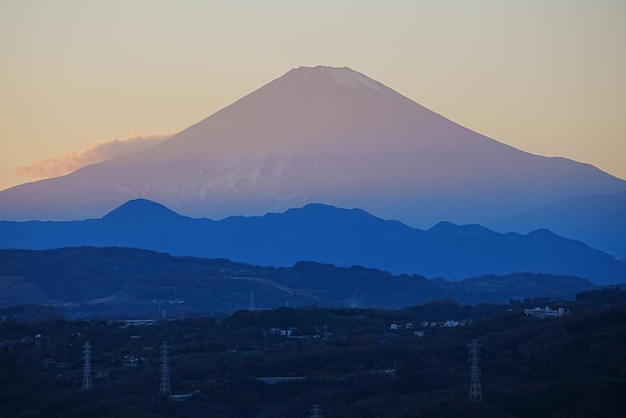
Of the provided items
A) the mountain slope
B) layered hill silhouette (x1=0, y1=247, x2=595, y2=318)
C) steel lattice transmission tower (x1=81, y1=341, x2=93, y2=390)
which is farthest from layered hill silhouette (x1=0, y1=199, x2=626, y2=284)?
steel lattice transmission tower (x1=81, y1=341, x2=93, y2=390)

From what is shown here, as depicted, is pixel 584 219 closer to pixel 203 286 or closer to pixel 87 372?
pixel 203 286

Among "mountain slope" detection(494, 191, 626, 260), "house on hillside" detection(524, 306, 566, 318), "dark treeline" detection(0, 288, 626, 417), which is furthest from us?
"mountain slope" detection(494, 191, 626, 260)

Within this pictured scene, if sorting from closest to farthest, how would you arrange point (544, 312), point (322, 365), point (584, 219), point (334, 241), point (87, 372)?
point (87, 372) < point (322, 365) < point (544, 312) < point (334, 241) < point (584, 219)

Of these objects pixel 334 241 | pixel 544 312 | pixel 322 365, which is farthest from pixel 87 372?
pixel 334 241

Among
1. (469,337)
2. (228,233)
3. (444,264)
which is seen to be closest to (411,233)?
(444,264)

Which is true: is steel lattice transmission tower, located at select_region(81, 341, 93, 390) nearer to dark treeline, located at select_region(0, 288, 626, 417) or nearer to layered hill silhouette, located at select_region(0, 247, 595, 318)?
dark treeline, located at select_region(0, 288, 626, 417)

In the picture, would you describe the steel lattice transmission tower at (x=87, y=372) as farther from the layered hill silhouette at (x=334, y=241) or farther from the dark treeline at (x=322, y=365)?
the layered hill silhouette at (x=334, y=241)
